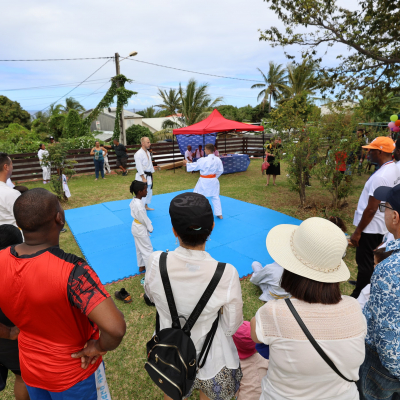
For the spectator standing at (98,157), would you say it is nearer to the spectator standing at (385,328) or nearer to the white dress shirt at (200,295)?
the white dress shirt at (200,295)

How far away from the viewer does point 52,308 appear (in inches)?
51.1

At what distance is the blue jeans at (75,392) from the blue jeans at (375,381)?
1.66 m

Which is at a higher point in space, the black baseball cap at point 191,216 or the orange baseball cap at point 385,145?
the orange baseball cap at point 385,145

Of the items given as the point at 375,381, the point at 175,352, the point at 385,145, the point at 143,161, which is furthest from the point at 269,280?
the point at 143,161

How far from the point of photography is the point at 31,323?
53.9 inches

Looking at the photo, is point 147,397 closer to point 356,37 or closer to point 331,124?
point 331,124

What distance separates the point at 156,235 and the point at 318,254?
466cm

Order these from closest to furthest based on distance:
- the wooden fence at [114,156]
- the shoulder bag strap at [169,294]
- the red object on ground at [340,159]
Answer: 1. the shoulder bag strap at [169,294]
2. the red object on ground at [340,159]
3. the wooden fence at [114,156]

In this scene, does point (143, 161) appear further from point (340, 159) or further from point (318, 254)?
point (318, 254)

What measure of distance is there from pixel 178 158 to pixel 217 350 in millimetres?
13618

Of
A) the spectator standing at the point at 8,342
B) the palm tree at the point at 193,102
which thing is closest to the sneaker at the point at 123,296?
the spectator standing at the point at 8,342

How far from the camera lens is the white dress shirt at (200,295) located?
150cm

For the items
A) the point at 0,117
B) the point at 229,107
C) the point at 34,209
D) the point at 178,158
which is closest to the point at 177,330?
the point at 34,209

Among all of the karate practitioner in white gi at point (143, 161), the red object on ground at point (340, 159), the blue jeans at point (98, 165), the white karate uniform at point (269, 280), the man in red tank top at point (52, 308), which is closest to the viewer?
the man in red tank top at point (52, 308)
